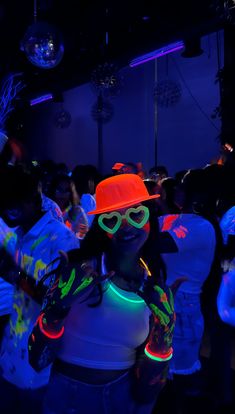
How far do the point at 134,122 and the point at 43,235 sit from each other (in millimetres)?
7814

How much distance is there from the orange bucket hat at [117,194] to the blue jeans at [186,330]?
3.82 ft

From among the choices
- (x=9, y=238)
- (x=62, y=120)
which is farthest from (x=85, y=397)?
(x=62, y=120)

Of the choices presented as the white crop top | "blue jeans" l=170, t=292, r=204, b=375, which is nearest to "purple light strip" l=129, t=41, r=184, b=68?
"blue jeans" l=170, t=292, r=204, b=375

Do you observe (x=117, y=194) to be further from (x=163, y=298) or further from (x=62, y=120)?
(x=62, y=120)

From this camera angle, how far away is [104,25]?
604 cm

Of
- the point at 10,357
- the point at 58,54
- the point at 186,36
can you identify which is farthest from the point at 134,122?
the point at 10,357

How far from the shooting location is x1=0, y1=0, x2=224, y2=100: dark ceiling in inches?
202

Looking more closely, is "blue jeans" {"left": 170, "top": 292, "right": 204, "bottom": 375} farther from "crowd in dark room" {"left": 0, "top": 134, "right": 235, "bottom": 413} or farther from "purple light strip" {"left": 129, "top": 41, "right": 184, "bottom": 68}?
"purple light strip" {"left": 129, "top": 41, "right": 184, "bottom": 68}

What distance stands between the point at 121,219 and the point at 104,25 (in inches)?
211

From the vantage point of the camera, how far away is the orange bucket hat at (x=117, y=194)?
135 cm

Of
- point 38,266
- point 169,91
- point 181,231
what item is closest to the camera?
point 38,266

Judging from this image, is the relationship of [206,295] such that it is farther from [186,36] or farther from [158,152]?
[158,152]

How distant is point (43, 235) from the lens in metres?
2.02

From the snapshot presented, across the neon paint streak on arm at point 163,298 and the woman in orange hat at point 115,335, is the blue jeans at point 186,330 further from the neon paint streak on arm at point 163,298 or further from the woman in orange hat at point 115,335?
the neon paint streak on arm at point 163,298
